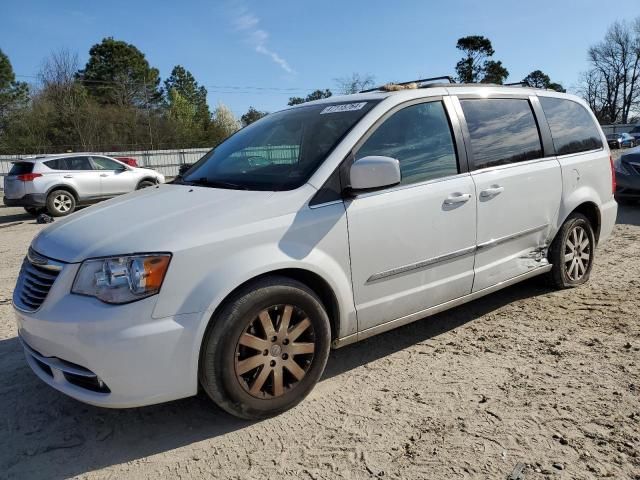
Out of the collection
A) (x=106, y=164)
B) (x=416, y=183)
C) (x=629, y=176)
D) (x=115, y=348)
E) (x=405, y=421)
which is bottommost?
(x=405, y=421)

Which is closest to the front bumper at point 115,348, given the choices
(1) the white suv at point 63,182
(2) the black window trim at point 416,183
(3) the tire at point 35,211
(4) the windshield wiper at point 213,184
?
(4) the windshield wiper at point 213,184

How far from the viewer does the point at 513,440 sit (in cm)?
248

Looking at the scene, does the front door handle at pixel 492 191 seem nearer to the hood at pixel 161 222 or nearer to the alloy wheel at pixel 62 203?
the hood at pixel 161 222

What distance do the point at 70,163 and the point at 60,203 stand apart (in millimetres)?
1167

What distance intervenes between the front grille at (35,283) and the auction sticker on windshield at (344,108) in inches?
78.0

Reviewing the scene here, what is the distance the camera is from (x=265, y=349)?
2.68 metres

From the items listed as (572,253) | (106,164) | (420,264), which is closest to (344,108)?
(420,264)

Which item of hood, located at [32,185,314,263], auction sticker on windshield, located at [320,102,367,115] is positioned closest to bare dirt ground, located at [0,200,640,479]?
hood, located at [32,185,314,263]

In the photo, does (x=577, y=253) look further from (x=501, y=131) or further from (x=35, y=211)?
(x=35, y=211)

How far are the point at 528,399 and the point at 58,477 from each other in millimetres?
2515

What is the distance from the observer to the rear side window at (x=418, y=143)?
126 inches

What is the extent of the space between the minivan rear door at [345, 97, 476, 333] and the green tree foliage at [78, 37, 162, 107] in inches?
1856

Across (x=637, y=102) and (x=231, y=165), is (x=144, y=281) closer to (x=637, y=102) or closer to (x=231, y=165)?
(x=231, y=165)

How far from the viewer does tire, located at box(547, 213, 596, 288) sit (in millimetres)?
4367
